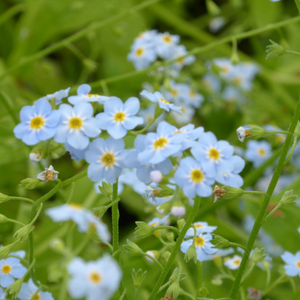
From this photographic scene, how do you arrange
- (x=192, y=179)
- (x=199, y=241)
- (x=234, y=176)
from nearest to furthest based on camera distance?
(x=192, y=179), (x=234, y=176), (x=199, y=241)

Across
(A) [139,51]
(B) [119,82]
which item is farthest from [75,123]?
(B) [119,82]

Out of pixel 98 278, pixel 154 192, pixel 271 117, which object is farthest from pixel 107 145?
pixel 271 117

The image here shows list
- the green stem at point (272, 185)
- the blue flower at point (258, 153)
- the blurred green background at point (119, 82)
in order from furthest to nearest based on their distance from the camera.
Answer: the blue flower at point (258, 153) < the blurred green background at point (119, 82) < the green stem at point (272, 185)

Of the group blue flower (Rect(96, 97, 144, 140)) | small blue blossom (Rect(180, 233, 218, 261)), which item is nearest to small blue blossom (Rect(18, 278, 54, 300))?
small blue blossom (Rect(180, 233, 218, 261))

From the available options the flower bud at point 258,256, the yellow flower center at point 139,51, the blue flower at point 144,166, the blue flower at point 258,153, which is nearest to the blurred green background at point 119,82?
the yellow flower center at point 139,51

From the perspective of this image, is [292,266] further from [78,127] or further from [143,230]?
[78,127]

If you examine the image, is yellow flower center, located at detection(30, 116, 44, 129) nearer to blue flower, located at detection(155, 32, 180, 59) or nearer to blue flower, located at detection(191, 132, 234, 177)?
blue flower, located at detection(191, 132, 234, 177)

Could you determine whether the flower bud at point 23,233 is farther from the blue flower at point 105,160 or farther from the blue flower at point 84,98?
the blue flower at point 84,98
